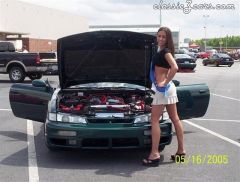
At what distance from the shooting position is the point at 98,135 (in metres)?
5.74

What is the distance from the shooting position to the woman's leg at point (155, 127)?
5.79 meters

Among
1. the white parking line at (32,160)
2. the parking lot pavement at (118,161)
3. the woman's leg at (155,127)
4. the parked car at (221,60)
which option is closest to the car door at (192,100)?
the parking lot pavement at (118,161)

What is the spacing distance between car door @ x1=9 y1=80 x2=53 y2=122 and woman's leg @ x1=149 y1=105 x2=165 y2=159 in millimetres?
2165

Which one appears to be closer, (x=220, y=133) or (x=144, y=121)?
(x=144, y=121)

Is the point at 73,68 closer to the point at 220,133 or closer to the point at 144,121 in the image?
the point at 144,121

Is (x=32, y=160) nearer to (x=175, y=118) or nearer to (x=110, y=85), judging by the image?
(x=110, y=85)

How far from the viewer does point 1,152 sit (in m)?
6.63

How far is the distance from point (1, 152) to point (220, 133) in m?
3.84

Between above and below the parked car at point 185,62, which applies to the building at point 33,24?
above

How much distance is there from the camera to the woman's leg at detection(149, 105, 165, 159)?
19.0 feet

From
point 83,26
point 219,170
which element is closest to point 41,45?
point 83,26

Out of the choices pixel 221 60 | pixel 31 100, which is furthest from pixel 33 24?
pixel 31 100

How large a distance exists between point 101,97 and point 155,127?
1250mm

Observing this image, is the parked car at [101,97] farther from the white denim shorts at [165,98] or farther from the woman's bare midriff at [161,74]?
the woman's bare midriff at [161,74]
